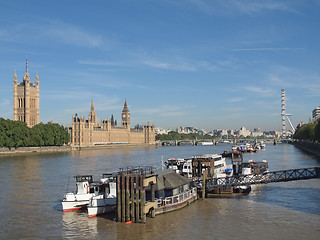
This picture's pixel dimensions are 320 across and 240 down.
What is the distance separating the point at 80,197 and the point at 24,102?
146195 mm

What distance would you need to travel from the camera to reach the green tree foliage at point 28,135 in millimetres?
106688

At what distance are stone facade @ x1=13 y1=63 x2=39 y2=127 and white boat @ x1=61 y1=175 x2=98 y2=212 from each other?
5593 inches

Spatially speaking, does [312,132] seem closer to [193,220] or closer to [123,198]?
[193,220]

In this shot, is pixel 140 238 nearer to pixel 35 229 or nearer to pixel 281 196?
pixel 35 229

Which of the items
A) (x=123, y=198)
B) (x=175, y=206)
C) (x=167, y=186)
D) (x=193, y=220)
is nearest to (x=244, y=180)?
(x=175, y=206)

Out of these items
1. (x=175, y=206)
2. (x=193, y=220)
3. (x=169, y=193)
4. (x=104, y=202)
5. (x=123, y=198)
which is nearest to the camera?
Answer: (x=123, y=198)

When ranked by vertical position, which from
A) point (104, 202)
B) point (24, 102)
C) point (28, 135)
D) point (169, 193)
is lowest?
point (104, 202)

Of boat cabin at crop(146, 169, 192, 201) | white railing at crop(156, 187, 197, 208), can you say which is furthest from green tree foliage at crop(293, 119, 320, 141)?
boat cabin at crop(146, 169, 192, 201)

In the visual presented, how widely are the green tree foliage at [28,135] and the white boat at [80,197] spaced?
80.1m

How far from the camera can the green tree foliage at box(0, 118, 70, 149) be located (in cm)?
10669

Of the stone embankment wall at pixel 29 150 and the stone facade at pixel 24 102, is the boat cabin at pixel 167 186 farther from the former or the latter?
the stone facade at pixel 24 102

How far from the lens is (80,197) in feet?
101

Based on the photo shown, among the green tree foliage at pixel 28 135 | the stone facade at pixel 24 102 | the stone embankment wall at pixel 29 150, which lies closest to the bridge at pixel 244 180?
the stone embankment wall at pixel 29 150

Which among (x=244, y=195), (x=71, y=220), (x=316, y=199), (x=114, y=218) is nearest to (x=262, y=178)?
(x=244, y=195)
